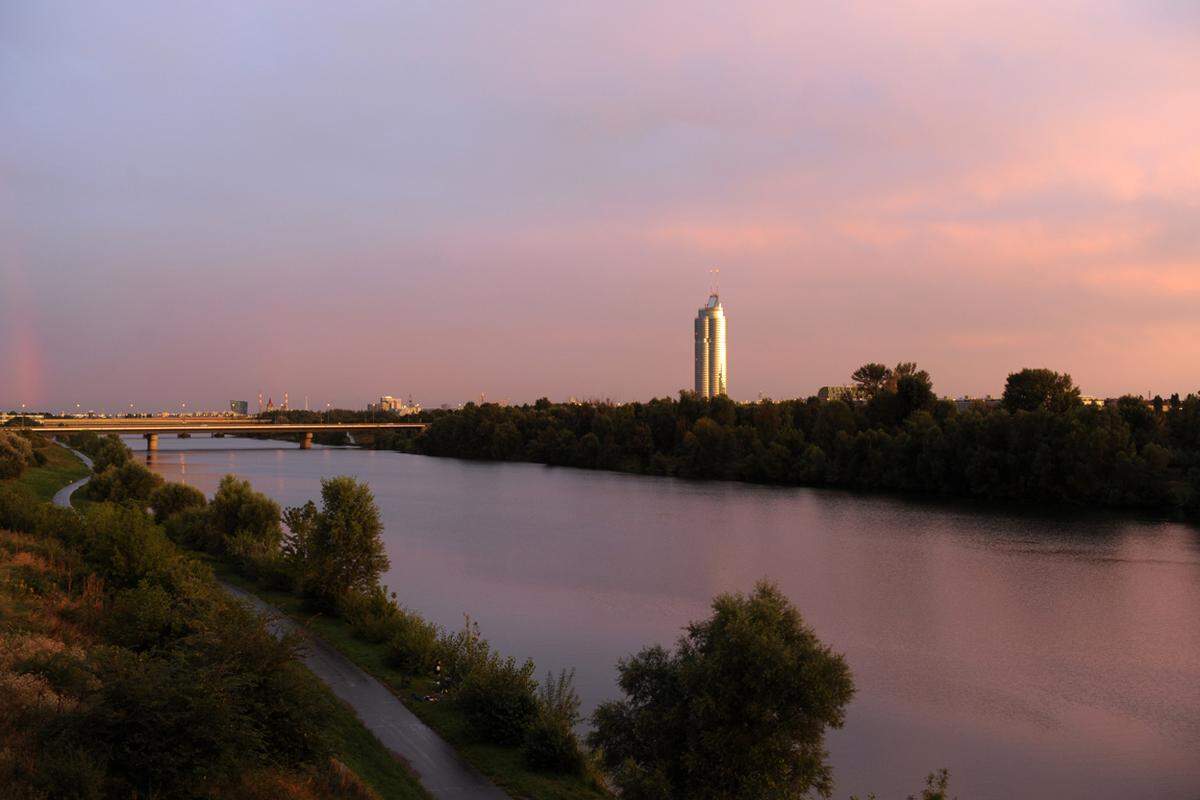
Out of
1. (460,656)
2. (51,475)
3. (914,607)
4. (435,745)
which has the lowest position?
(914,607)

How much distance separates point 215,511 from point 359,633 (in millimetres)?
12827

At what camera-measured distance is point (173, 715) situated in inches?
323

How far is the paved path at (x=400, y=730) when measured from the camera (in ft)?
36.7

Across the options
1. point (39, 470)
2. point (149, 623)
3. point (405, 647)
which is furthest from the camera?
point (39, 470)

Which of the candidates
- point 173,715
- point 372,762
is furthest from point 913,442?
point 173,715

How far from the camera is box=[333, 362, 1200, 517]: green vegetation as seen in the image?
1992 inches

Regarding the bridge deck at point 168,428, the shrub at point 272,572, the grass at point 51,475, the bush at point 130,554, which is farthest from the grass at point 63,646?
the bridge deck at point 168,428

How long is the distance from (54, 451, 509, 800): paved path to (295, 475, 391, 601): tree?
3.76 m

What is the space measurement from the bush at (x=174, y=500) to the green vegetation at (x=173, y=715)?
2166 cm

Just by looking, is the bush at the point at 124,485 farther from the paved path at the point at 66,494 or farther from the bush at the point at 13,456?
the bush at the point at 13,456

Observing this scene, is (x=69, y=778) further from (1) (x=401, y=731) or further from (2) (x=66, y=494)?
(2) (x=66, y=494)

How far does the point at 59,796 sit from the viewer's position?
727cm

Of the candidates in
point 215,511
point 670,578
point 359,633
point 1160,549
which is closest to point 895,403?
point 1160,549

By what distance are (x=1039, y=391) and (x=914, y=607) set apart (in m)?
46.0
